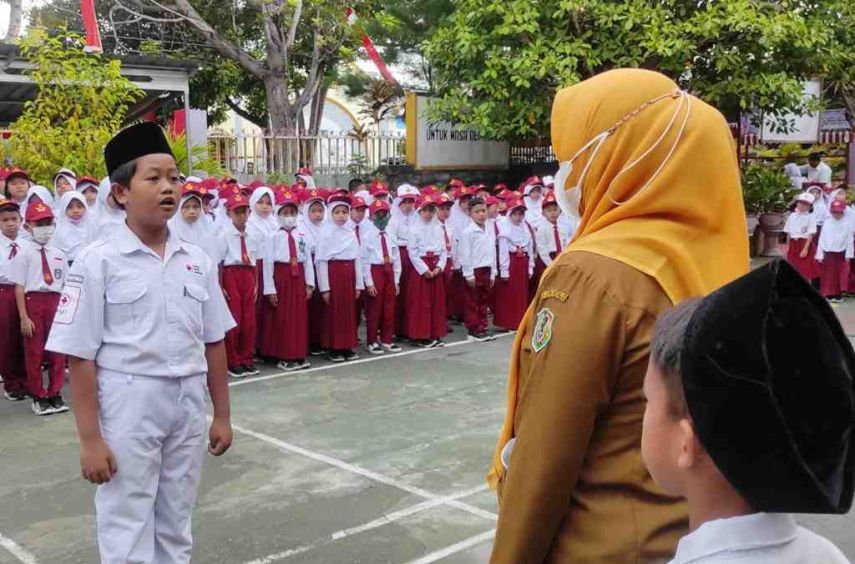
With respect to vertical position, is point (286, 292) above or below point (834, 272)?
above

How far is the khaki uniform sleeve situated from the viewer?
1578mm

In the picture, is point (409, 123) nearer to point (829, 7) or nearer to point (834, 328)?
point (829, 7)

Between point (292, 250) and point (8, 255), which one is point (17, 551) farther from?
point (292, 250)

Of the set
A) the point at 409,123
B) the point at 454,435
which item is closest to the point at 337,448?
the point at 454,435

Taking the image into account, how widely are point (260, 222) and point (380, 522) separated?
4.40 m

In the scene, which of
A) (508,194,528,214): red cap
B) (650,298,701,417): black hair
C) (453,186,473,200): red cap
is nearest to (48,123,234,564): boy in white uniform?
(650,298,701,417): black hair

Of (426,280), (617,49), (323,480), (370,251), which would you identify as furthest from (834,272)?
(323,480)

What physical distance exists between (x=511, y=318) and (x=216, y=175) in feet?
16.5

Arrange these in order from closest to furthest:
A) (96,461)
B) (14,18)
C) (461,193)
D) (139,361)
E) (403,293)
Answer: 1. (96,461)
2. (139,361)
3. (403,293)
4. (461,193)
5. (14,18)

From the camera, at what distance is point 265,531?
4316mm

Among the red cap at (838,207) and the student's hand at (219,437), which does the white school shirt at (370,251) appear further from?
the red cap at (838,207)

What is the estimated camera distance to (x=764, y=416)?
Result: 1.04 metres

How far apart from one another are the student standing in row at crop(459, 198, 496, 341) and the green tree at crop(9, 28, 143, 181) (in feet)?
13.5

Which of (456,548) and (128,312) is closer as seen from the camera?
(128,312)
